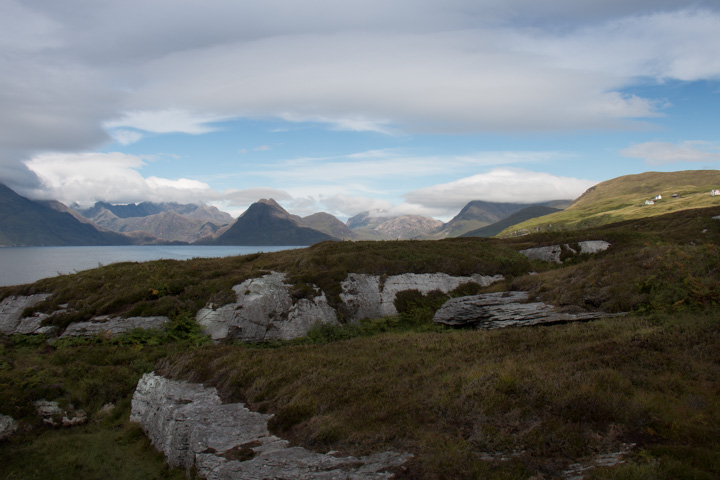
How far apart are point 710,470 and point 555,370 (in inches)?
159

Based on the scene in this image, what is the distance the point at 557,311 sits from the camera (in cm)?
1878

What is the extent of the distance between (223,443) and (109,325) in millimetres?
16106

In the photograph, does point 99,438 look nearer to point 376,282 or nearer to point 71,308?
point 71,308

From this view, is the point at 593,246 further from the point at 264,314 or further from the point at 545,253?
the point at 264,314

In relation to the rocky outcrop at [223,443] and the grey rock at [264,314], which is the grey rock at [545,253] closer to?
the grey rock at [264,314]

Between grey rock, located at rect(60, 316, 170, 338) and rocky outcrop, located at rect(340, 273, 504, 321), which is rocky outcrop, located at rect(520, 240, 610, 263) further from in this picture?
grey rock, located at rect(60, 316, 170, 338)

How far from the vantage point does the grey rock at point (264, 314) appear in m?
22.8

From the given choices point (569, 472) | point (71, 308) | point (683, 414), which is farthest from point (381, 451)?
point (71, 308)

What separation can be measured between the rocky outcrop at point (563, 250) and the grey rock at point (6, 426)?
36236mm

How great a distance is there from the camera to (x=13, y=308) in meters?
25.9

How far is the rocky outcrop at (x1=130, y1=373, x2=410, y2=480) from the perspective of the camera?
8.43 m

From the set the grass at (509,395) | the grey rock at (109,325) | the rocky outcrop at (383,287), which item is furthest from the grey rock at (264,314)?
the grass at (509,395)

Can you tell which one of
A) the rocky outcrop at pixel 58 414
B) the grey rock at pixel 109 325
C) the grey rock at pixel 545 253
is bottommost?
the rocky outcrop at pixel 58 414

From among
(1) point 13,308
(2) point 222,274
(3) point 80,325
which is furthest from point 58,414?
(1) point 13,308
